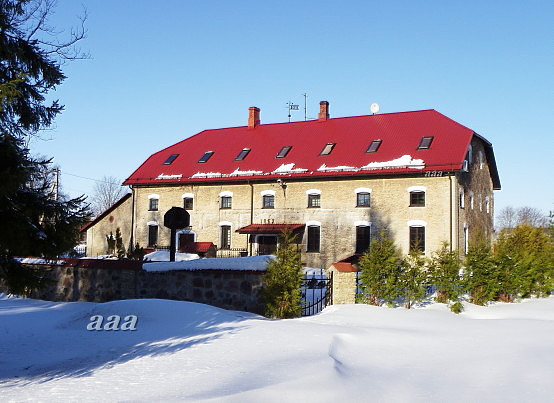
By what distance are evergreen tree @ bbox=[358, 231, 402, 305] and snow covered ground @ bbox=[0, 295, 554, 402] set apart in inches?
28.1

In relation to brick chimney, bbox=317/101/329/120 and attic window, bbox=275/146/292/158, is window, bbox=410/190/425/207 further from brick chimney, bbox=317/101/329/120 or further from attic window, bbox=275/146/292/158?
brick chimney, bbox=317/101/329/120

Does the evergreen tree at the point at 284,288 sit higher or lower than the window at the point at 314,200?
lower

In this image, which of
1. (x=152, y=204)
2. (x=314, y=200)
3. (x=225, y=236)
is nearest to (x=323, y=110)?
(x=314, y=200)

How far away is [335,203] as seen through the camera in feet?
95.3

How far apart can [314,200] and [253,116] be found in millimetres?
9572

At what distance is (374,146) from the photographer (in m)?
29.6

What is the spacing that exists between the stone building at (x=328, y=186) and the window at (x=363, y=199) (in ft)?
0.17

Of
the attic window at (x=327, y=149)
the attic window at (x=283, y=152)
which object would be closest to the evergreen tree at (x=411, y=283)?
the attic window at (x=327, y=149)

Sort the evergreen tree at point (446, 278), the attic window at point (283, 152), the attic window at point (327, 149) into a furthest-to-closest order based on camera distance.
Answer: the attic window at point (283, 152) < the attic window at point (327, 149) < the evergreen tree at point (446, 278)

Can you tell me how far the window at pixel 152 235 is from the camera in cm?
3383

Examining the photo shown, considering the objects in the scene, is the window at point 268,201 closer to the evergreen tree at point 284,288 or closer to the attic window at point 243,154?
the attic window at point 243,154

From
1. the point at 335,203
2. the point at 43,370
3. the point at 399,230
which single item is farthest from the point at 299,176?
the point at 43,370

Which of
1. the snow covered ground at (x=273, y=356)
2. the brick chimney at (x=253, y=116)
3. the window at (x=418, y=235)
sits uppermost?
the brick chimney at (x=253, y=116)

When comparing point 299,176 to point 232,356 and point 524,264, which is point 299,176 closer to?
point 524,264
